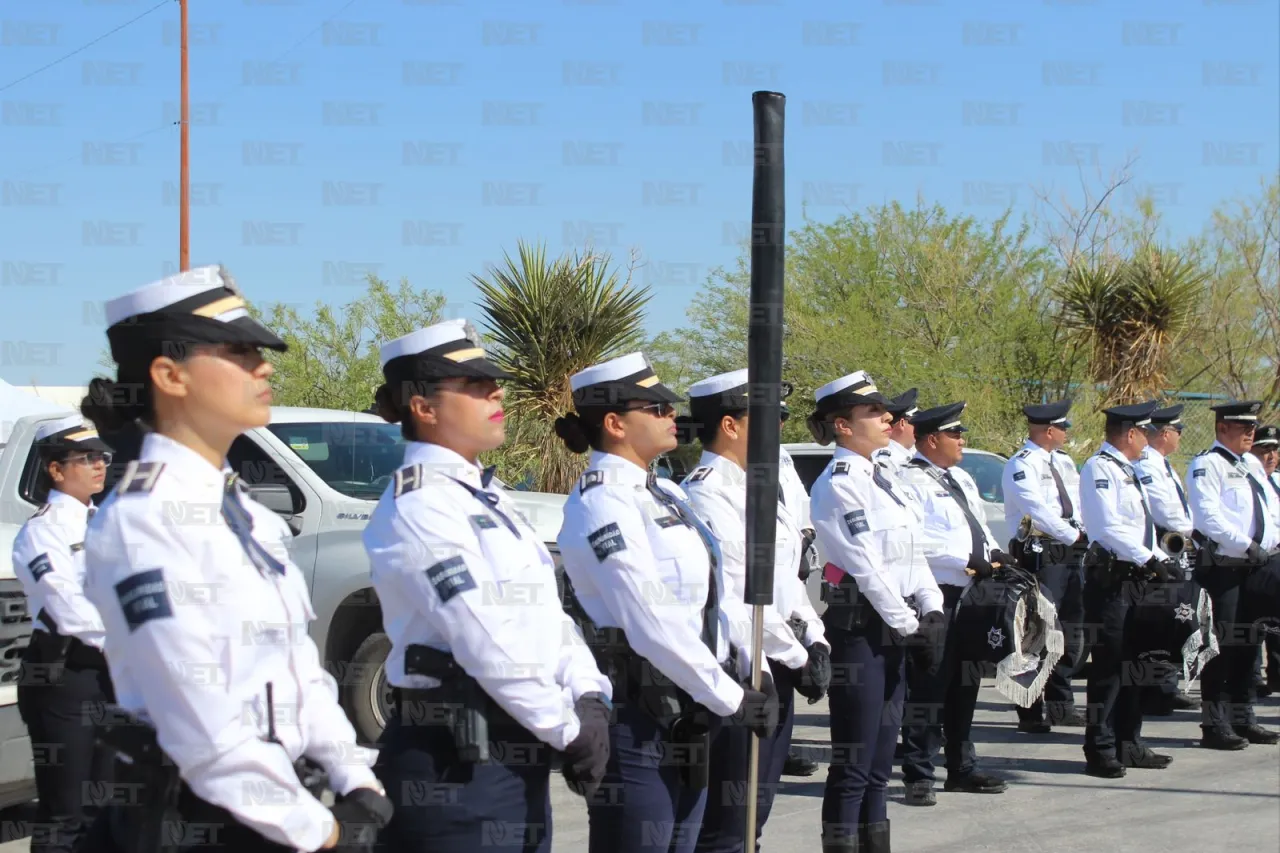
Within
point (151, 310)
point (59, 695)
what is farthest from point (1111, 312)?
point (151, 310)

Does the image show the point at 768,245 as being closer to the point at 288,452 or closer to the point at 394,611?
the point at 394,611

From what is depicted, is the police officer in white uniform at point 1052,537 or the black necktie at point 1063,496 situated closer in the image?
the police officer in white uniform at point 1052,537

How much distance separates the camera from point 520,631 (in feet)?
11.0

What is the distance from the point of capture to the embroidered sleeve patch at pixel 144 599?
2.59 metres

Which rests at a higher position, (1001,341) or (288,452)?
(1001,341)

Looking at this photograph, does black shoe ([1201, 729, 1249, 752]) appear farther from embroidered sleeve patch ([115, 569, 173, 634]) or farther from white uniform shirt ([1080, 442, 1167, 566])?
embroidered sleeve patch ([115, 569, 173, 634])

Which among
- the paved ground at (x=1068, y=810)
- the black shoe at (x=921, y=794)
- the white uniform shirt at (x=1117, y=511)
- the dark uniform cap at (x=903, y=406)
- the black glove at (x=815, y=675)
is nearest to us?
the black glove at (x=815, y=675)

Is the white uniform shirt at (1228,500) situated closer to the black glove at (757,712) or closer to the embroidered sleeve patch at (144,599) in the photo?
the black glove at (757,712)

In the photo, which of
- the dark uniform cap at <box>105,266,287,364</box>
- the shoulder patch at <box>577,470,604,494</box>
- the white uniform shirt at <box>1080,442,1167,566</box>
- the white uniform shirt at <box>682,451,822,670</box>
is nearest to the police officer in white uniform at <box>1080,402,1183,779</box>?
the white uniform shirt at <box>1080,442,1167,566</box>

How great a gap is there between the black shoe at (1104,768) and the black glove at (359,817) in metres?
6.64

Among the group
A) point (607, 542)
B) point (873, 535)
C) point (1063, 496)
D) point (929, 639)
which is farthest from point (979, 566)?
point (607, 542)

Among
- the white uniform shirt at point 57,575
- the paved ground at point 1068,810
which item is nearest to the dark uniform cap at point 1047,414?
the paved ground at point 1068,810

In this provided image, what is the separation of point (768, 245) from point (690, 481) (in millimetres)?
1601

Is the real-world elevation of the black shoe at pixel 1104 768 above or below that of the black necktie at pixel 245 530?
below
